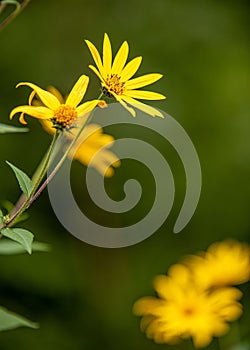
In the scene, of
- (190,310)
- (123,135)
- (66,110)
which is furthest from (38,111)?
(123,135)

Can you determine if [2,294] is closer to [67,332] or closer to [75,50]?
[67,332]

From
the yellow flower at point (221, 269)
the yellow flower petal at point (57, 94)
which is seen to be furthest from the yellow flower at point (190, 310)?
the yellow flower petal at point (57, 94)

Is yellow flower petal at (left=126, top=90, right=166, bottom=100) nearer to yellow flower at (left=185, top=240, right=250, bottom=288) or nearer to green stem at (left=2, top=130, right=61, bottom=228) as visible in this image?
green stem at (left=2, top=130, right=61, bottom=228)

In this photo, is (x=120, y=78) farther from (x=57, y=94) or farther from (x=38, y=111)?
(x=57, y=94)

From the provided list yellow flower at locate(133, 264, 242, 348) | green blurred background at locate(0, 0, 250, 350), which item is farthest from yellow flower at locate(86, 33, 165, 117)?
green blurred background at locate(0, 0, 250, 350)

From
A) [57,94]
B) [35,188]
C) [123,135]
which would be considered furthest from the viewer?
[123,135]

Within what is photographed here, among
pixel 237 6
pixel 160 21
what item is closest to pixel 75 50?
pixel 160 21
